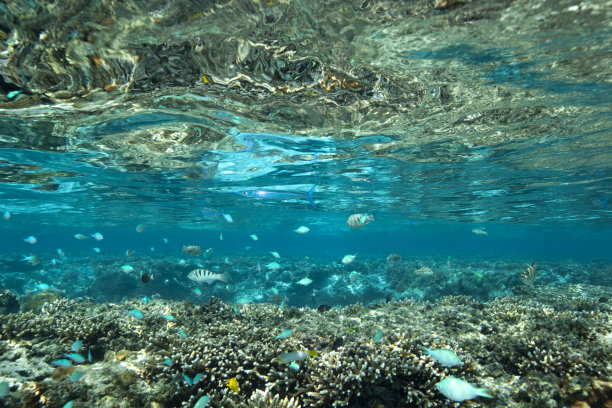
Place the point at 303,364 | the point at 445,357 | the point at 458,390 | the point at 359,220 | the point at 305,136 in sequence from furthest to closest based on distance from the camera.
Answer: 1. the point at 305,136
2. the point at 359,220
3. the point at 303,364
4. the point at 445,357
5. the point at 458,390

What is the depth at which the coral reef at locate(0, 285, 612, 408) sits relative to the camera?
187 inches

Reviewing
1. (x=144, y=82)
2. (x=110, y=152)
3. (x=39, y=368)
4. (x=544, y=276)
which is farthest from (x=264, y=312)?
(x=544, y=276)

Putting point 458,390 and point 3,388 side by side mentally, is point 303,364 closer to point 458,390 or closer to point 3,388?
point 458,390

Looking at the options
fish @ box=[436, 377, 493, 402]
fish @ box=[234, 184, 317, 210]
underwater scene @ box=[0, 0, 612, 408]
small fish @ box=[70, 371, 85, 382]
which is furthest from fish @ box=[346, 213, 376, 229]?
fish @ box=[234, 184, 317, 210]

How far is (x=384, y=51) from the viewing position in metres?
7.05

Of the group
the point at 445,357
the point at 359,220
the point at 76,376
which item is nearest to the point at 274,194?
the point at 359,220

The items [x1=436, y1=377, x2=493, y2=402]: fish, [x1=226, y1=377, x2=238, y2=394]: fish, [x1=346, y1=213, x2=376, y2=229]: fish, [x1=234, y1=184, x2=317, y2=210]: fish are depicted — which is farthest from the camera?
[x1=234, y1=184, x2=317, y2=210]: fish

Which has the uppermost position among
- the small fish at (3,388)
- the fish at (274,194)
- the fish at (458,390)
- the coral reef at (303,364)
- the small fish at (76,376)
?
the fish at (458,390)

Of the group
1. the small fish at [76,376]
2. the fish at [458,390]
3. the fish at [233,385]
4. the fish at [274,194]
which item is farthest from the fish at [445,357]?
the fish at [274,194]

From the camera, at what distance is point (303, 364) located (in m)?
5.62

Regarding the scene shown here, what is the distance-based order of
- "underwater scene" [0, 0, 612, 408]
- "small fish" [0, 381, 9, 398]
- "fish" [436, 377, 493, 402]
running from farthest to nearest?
"underwater scene" [0, 0, 612, 408] → "small fish" [0, 381, 9, 398] → "fish" [436, 377, 493, 402]

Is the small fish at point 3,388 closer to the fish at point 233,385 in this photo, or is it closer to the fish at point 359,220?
the fish at point 233,385

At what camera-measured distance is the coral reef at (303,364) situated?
15.6 feet

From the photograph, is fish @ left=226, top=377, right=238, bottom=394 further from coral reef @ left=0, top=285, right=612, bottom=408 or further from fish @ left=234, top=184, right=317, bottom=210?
fish @ left=234, top=184, right=317, bottom=210
